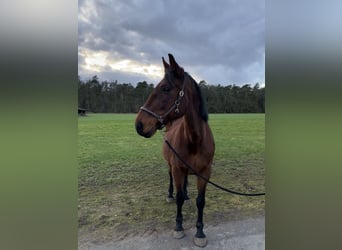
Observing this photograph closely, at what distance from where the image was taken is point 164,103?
0.99 m

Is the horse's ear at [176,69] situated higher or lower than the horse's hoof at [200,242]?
higher

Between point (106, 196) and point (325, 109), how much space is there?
111 centimetres

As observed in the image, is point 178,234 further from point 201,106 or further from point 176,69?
point 176,69

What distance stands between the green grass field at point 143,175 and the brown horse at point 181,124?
122 mm

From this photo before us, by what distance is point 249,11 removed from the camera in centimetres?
114

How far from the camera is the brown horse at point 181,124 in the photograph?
0.98 metres

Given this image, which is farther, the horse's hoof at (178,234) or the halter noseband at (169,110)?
the horse's hoof at (178,234)

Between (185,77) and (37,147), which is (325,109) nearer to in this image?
(185,77)

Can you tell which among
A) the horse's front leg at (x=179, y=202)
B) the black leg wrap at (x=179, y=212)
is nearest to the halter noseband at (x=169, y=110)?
the horse's front leg at (x=179, y=202)

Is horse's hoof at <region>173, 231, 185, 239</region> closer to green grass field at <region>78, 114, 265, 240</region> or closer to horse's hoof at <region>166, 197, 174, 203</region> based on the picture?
green grass field at <region>78, 114, 265, 240</region>

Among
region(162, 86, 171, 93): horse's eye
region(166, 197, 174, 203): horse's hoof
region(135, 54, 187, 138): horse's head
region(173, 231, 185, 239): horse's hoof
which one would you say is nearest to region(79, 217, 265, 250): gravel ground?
region(173, 231, 185, 239): horse's hoof

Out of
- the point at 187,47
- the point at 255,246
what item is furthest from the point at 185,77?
the point at 255,246

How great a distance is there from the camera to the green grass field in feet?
3.64

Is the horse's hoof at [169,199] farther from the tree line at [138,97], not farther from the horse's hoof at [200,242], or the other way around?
the tree line at [138,97]
